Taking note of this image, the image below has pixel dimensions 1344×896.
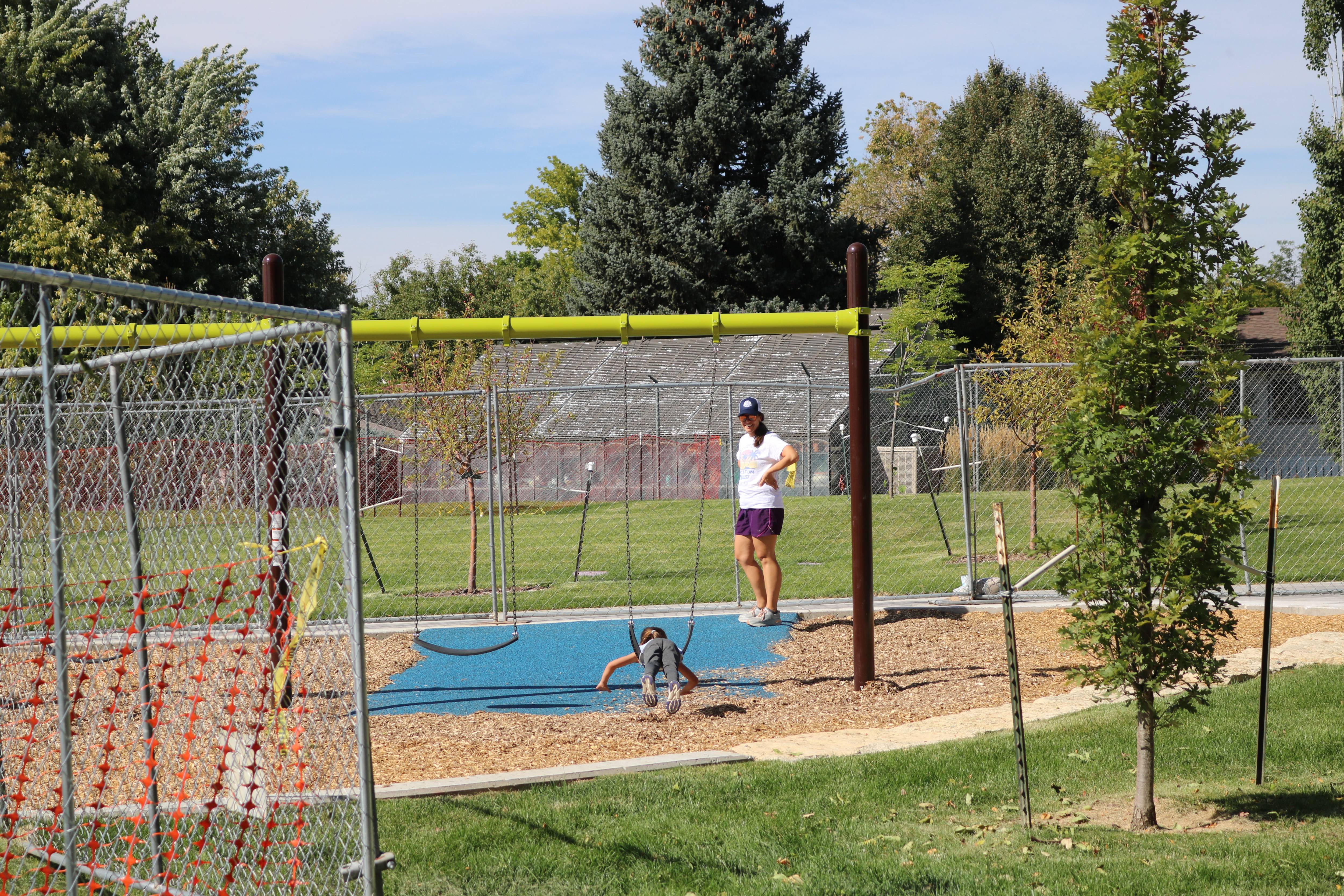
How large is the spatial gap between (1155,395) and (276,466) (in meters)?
3.84

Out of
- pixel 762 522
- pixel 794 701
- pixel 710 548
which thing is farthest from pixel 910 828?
pixel 710 548

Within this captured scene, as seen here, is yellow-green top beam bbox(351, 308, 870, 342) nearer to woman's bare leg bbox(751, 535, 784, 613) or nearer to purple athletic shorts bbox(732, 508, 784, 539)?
purple athletic shorts bbox(732, 508, 784, 539)

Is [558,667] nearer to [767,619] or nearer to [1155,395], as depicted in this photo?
[767,619]

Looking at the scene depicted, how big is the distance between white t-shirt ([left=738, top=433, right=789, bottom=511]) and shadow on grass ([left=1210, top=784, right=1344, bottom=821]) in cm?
487

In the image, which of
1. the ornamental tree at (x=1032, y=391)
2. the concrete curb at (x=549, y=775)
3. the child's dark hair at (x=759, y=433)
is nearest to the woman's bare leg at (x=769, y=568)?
the child's dark hair at (x=759, y=433)

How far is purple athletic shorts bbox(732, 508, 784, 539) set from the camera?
30.9ft

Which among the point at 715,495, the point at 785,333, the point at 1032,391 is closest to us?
the point at 785,333

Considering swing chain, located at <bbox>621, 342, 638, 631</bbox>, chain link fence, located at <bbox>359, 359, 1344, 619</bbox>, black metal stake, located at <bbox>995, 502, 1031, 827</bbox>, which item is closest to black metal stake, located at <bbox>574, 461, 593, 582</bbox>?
chain link fence, located at <bbox>359, 359, 1344, 619</bbox>

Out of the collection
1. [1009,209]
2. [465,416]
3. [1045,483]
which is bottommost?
[1045,483]

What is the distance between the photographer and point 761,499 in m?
9.48

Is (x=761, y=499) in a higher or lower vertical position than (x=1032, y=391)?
lower

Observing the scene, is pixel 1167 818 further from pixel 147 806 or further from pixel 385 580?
pixel 385 580

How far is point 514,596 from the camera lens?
10.5 meters

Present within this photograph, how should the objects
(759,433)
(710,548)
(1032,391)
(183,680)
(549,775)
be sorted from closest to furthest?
(549,775) < (183,680) < (759,433) < (1032,391) < (710,548)
